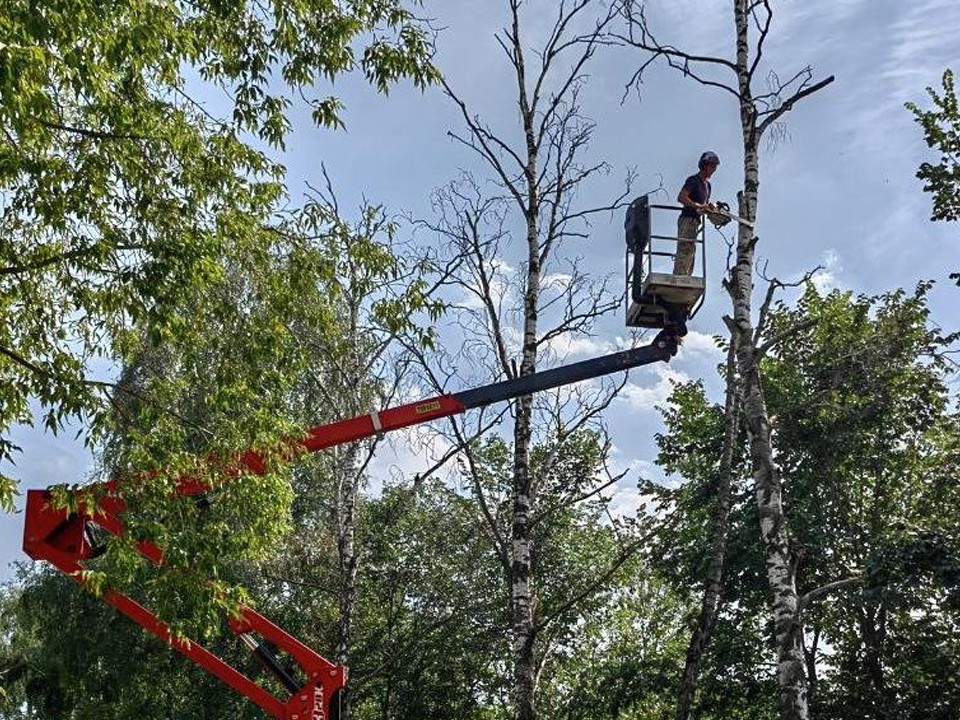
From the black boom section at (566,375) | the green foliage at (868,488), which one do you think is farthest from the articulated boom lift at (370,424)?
the green foliage at (868,488)

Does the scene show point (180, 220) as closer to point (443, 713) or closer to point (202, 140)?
point (202, 140)

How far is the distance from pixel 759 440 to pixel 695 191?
9.71 ft

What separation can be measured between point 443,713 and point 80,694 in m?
8.58

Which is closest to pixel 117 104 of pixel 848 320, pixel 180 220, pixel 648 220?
pixel 180 220

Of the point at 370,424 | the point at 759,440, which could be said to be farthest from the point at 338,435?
the point at 759,440

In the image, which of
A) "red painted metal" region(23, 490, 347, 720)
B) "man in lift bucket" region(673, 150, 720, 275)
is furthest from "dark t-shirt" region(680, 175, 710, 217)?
"red painted metal" region(23, 490, 347, 720)

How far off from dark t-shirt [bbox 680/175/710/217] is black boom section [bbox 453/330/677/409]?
141 centimetres

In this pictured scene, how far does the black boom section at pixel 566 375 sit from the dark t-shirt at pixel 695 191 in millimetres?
1410

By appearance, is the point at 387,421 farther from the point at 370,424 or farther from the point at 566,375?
the point at 566,375

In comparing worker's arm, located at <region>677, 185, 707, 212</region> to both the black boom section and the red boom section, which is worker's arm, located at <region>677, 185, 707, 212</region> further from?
the red boom section

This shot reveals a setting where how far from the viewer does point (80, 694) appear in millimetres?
22938

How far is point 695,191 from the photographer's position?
34.7ft

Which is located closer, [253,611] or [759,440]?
[759,440]

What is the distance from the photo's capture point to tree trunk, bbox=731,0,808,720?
8.35 metres
